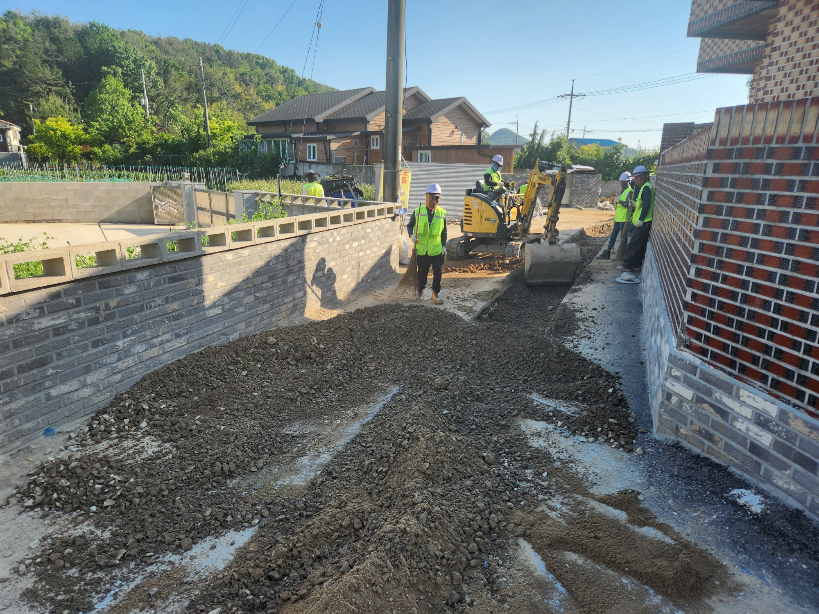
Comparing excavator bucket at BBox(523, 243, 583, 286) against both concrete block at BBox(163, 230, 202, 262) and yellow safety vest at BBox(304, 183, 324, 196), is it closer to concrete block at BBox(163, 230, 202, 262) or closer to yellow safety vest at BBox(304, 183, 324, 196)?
→ yellow safety vest at BBox(304, 183, 324, 196)

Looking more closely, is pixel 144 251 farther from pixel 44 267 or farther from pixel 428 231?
pixel 428 231

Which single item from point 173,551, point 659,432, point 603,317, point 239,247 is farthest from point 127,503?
point 603,317

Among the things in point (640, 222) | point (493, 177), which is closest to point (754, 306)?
point (640, 222)

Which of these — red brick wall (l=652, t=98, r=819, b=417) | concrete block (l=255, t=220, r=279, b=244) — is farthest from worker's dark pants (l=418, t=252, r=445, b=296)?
red brick wall (l=652, t=98, r=819, b=417)

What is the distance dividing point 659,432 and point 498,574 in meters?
2.08

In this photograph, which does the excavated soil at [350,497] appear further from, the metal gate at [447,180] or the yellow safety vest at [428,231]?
the metal gate at [447,180]

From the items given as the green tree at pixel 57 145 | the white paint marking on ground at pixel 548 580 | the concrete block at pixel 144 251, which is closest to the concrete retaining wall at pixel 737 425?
the white paint marking on ground at pixel 548 580

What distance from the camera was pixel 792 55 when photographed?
6.62 m

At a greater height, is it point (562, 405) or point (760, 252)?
point (760, 252)

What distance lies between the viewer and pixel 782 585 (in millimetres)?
2639

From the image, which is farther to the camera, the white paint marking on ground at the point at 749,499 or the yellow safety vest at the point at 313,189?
the yellow safety vest at the point at 313,189

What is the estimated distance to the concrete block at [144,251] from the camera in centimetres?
510

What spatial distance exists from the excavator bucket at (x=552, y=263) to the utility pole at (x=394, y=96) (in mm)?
3370

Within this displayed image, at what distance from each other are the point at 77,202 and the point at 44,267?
1726 centimetres
